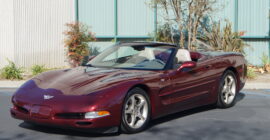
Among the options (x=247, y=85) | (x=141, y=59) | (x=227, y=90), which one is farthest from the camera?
(x=247, y=85)

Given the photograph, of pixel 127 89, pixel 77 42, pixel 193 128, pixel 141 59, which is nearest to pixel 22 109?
pixel 127 89

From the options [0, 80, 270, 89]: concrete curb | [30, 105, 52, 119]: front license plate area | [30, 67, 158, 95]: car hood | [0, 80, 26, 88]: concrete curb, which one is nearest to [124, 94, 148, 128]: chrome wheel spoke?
[30, 67, 158, 95]: car hood

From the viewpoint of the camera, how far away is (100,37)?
19.1 meters

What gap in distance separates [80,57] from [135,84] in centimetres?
1067

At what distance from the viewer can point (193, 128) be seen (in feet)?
25.1

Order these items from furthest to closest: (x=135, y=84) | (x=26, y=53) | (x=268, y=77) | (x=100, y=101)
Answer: (x=26, y=53), (x=268, y=77), (x=135, y=84), (x=100, y=101)

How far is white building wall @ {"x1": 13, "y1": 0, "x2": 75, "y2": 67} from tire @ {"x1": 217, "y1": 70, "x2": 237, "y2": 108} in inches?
380

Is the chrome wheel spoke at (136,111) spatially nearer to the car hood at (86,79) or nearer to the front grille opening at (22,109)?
the car hood at (86,79)

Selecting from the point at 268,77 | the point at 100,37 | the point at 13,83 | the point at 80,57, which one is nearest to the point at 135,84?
the point at 13,83

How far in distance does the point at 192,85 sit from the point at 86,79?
198 cm

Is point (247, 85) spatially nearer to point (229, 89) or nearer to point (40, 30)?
point (229, 89)

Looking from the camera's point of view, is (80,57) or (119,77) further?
(80,57)

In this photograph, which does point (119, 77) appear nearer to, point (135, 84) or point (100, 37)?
point (135, 84)

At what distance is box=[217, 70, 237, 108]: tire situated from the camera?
9258 millimetres
